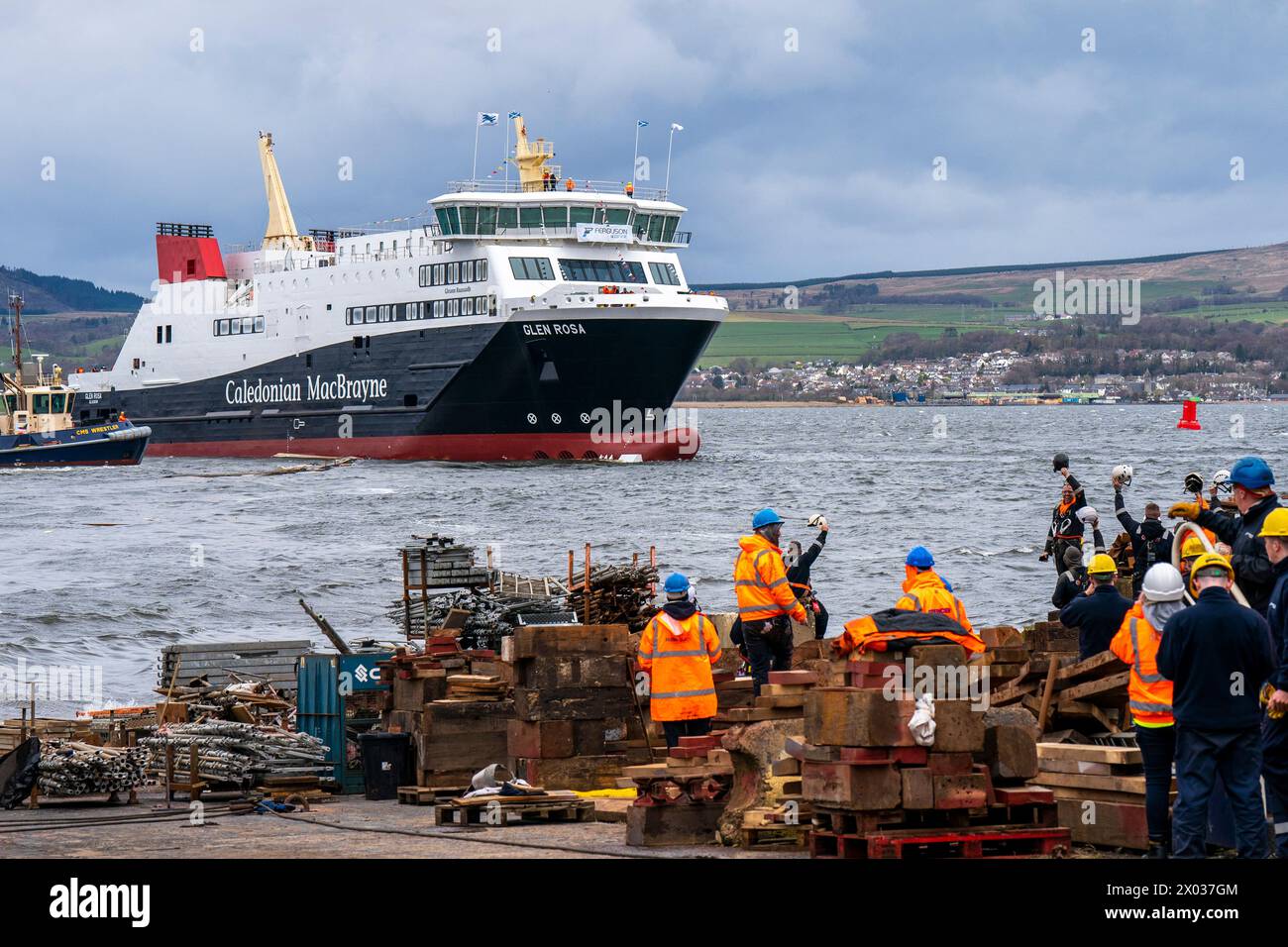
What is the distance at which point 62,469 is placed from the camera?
65500mm

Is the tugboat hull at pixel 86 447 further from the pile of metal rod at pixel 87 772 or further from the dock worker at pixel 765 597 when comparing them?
the dock worker at pixel 765 597

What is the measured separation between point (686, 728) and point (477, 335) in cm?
4315

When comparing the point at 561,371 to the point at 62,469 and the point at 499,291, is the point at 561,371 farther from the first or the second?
the point at 62,469

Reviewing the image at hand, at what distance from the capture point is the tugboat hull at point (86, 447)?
6297cm

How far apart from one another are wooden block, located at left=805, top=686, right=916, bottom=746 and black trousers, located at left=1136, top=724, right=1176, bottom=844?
1277mm

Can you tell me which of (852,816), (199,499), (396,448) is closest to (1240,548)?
(852,816)

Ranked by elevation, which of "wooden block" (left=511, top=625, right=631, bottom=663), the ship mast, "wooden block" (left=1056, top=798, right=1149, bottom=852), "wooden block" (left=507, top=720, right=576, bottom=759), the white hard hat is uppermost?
the ship mast

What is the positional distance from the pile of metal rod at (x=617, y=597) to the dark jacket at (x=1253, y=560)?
9043 millimetres

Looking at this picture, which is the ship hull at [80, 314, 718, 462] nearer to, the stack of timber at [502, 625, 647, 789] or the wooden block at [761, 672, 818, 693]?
the stack of timber at [502, 625, 647, 789]

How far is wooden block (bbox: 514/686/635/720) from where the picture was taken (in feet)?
39.1

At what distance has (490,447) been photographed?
5522cm

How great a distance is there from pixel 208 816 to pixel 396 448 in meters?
46.6

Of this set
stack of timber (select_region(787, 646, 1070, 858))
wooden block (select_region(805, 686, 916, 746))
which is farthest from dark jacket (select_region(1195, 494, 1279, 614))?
wooden block (select_region(805, 686, 916, 746))

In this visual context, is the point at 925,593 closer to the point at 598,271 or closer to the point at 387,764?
the point at 387,764
